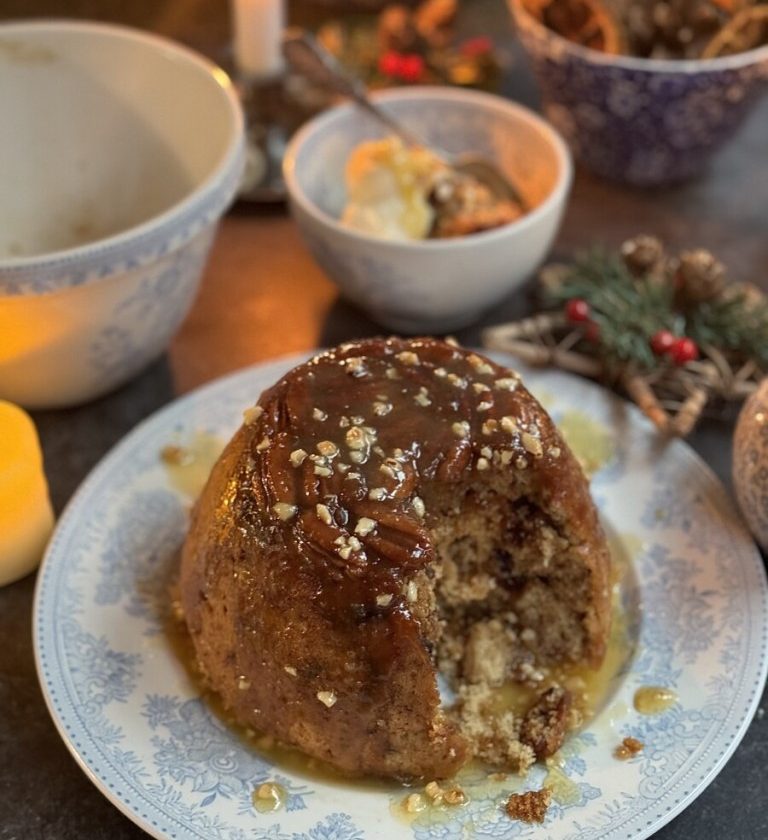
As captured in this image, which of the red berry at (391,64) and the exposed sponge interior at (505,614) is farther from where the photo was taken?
the red berry at (391,64)

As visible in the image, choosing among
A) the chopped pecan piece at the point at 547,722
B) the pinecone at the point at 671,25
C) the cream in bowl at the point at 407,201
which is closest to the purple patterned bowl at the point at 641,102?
the pinecone at the point at 671,25

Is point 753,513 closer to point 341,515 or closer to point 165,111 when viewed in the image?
point 341,515

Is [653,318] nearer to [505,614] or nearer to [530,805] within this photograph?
[505,614]

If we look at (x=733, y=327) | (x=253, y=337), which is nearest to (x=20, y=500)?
(x=253, y=337)

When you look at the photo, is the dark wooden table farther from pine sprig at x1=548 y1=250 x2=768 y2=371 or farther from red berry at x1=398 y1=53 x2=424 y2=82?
red berry at x1=398 y1=53 x2=424 y2=82

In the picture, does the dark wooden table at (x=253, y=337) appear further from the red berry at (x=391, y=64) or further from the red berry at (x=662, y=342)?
the red berry at (x=391, y=64)
